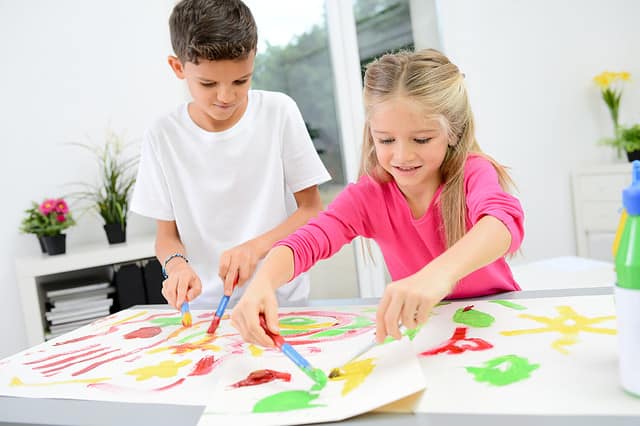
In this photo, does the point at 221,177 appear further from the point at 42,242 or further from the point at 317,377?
the point at 42,242

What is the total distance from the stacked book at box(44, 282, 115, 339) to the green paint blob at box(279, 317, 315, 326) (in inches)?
59.0

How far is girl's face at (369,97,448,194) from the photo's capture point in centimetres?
101

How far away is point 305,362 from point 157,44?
2.34m

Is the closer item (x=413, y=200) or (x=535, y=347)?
(x=535, y=347)

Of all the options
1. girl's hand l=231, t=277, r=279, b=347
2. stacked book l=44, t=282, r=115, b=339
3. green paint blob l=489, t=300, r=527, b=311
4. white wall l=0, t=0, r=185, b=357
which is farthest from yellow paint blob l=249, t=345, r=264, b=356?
white wall l=0, t=0, r=185, b=357

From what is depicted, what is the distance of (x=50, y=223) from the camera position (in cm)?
244

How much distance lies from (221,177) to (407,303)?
0.71 m

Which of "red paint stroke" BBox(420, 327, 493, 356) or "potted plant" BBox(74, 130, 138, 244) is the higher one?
"potted plant" BBox(74, 130, 138, 244)

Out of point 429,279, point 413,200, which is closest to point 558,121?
point 413,200

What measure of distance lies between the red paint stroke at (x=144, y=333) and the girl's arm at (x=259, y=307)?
0.23m

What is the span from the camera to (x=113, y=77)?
2709 mm

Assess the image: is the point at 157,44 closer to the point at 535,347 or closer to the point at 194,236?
the point at 194,236

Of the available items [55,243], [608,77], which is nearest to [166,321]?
[55,243]

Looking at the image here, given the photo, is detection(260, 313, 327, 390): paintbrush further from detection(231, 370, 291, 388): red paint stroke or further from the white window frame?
the white window frame
